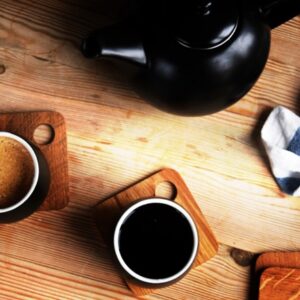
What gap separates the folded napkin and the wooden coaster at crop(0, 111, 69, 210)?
0.32m

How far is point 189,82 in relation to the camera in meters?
0.72

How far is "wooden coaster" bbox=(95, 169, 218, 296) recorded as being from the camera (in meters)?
0.84

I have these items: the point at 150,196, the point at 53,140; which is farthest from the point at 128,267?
the point at 53,140

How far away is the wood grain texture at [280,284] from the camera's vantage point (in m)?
0.84

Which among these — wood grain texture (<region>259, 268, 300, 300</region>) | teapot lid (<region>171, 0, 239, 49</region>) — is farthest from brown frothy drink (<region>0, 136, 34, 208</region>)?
wood grain texture (<region>259, 268, 300, 300</region>)

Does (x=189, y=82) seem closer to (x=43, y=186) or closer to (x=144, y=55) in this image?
(x=144, y=55)

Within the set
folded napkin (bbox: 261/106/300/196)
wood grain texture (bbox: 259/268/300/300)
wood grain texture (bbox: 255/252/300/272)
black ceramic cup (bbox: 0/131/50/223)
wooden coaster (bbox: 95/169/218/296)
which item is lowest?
wood grain texture (bbox: 259/268/300/300)

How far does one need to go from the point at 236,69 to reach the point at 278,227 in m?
0.29

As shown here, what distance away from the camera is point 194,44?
2.30 ft

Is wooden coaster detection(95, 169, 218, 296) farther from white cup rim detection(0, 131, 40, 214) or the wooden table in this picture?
white cup rim detection(0, 131, 40, 214)

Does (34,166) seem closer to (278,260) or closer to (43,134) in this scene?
(43,134)

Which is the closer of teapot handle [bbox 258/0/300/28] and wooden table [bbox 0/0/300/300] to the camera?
teapot handle [bbox 258/0/300/28]

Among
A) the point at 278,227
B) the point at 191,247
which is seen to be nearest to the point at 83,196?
the point at 191,247

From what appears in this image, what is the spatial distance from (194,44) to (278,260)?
376mm
